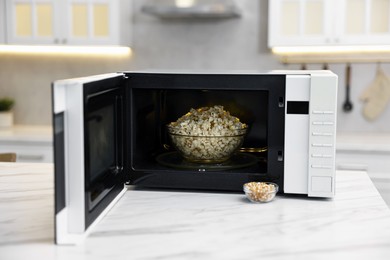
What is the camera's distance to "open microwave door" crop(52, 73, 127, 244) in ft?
3.47

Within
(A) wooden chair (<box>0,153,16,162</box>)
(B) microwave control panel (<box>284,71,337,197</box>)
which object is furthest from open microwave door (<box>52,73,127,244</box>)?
(A) wooden chair (<box>0,153,16,162</box>)

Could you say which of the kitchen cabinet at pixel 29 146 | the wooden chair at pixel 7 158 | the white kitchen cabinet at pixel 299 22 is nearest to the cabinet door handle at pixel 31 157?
the kitchen cabinet at pixel 29 146

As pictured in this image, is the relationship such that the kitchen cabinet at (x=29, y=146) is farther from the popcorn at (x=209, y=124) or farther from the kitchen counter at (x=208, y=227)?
the popcorn at (x=209, y=124)

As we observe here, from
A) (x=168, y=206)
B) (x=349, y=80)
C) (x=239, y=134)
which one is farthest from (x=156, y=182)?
(x=349, y=80)

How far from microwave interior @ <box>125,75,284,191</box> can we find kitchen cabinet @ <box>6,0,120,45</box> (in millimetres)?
1656

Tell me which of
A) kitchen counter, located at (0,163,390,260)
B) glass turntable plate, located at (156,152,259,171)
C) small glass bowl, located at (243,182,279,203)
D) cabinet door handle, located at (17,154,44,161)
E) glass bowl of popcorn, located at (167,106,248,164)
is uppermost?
glass bowl of popcorn, located at (167,106,248,164)

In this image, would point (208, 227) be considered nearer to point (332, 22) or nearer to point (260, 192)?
point (260, 192)

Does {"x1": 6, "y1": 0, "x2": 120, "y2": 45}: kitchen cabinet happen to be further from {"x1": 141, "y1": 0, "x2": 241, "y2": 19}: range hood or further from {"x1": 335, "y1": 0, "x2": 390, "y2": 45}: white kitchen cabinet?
{"x1": 335, "y1": 0, "x2": 390, "y2": 45}: white kitchen cabinet

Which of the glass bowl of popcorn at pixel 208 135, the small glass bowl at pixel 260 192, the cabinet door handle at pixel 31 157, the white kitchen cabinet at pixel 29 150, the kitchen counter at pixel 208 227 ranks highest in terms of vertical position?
the glass bowl of popcorn at pixel 208 135

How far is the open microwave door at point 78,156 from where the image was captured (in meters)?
1.06

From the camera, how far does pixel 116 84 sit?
1.38 metres

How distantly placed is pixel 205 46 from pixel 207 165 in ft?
6.56

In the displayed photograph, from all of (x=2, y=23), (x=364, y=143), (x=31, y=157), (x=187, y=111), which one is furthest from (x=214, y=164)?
(x=2, y=23)

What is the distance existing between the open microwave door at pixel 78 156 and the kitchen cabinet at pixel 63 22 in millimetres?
2008
